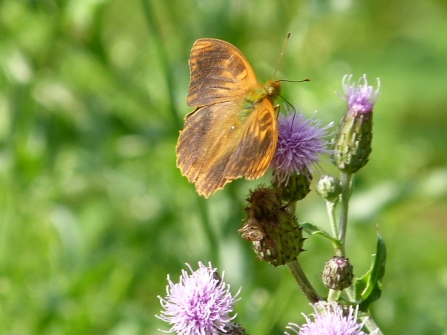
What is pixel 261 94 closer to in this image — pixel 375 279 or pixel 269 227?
pixel 269 227

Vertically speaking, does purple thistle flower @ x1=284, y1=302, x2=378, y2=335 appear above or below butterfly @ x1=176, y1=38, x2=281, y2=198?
below

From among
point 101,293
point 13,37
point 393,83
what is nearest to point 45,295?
point 101,293

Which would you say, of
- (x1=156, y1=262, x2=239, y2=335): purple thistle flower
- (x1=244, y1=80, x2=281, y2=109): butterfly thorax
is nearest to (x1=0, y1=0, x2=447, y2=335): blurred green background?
(x1=156, y1=262, x2=239, y2=335): purple thistle flower

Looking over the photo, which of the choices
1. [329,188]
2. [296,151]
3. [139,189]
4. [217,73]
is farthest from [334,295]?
[139,189]

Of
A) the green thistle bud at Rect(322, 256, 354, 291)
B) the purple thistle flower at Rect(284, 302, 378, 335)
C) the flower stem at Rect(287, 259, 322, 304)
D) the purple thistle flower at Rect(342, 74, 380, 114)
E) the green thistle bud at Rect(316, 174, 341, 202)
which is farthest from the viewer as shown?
the purple thistle flower at Rect(342, 74, 380, 114)

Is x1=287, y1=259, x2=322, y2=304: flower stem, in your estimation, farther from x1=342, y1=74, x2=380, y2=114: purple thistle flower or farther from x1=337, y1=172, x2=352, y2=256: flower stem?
x1=342, y1=74, x2=380, y2=114: purple thistle flower

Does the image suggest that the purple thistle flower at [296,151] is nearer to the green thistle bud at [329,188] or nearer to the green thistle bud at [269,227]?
the green thistle bud at [329,188]

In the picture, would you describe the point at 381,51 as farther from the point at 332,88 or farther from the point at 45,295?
the point at 45,295
